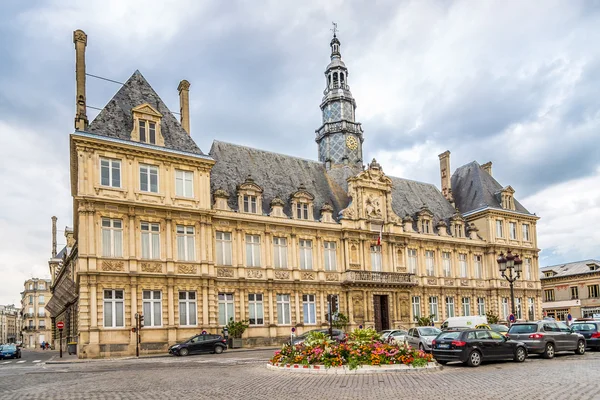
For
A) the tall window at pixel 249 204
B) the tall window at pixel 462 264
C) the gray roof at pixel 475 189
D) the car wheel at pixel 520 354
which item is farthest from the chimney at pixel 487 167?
the car wheel at pixel 520 354

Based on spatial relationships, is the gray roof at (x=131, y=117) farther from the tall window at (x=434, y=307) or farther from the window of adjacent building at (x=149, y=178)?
the tall window at (x=434, y=307)

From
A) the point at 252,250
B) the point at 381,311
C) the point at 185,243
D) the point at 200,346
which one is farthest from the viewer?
the point at 381,311

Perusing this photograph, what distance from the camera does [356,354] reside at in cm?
2047

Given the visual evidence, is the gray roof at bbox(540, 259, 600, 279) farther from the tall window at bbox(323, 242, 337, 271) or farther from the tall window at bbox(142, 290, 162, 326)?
the tall window at bbox(142, 290, 162, 326)

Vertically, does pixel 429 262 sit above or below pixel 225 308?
above

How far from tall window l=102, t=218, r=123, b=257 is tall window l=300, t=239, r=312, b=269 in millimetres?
14555

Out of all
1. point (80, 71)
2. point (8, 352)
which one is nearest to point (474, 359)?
point (80, 71)

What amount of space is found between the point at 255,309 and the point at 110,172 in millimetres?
14105

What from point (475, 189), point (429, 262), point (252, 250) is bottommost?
point (429, 262)

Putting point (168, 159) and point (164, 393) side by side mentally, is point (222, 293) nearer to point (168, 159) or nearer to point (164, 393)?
point (168, 159)

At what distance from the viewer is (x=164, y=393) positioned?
631 inches

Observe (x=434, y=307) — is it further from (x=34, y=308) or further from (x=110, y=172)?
(x=34, y=308)

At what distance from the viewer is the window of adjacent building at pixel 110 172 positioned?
3734cm

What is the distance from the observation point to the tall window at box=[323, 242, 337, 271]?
4794 centimetres
